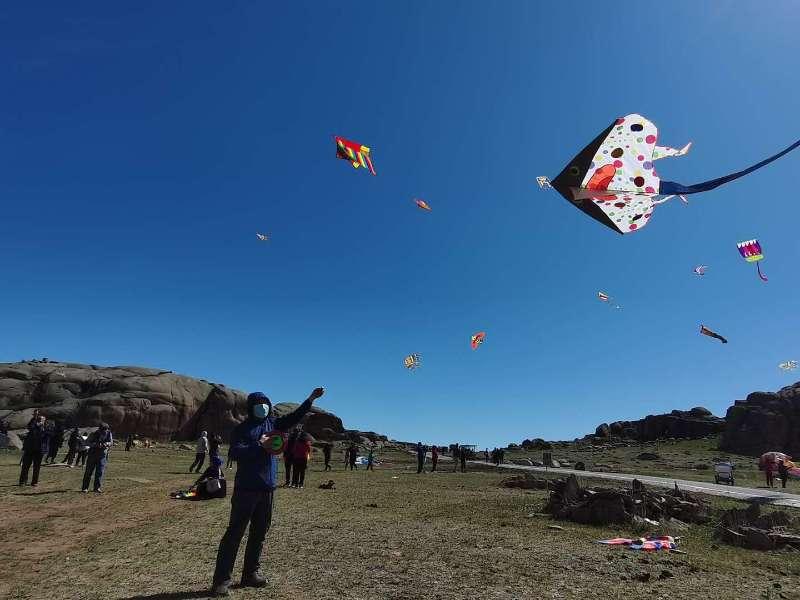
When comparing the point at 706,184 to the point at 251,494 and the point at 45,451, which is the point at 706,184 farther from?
the point at 45,451

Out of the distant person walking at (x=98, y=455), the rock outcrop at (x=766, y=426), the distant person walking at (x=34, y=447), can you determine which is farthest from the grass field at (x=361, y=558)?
the rock outcrop at (x=766, y=426)

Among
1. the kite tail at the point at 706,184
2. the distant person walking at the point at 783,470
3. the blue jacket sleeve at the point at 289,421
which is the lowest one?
the distant person walking at the point at 783,470

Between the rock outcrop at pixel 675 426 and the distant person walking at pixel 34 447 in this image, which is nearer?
the distant person walking at pixel 34 447

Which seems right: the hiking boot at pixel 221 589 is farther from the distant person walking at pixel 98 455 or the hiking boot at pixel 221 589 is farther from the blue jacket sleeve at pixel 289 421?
the distant person walking at pixel 98 455

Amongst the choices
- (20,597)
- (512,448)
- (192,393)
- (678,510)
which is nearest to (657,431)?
(512,448)

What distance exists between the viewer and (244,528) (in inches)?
269

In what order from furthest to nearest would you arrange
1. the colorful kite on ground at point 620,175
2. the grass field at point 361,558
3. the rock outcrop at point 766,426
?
1. the rock outcrop at point 766,426
2. the colorful kite on ground at point 620,175
3. the grass field at point 361,558

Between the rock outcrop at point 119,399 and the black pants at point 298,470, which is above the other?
the rock outcrop at point 119,399

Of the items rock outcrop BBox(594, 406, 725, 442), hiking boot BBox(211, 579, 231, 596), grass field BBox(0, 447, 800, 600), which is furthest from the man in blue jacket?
rock outcrop BBox(594, 406, 725, 442)

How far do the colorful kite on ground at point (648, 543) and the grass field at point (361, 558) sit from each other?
41 centimetres

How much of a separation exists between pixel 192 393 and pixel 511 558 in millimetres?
70889

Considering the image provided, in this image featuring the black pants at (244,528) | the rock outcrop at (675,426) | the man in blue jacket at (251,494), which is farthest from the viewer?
the rock outcrop at (675,426)

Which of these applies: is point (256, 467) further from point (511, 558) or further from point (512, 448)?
point (512, 448)

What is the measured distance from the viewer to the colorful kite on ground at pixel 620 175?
9.62 m
